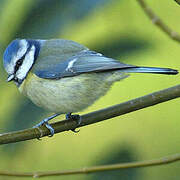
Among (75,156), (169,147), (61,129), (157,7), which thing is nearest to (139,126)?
(169,147)

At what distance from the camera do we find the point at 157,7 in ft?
9.33

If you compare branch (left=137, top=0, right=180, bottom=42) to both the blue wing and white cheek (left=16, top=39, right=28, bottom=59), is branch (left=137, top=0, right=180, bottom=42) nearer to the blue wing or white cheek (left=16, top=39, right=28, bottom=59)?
the blue wing

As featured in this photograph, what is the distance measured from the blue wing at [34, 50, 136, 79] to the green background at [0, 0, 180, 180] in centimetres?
8

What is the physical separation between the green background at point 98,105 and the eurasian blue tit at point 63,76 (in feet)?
0.19

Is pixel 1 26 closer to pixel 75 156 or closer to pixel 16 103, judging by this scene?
pixel 16 103

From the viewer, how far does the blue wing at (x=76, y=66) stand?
5.65 ft

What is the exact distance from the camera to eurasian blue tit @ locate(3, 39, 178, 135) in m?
1.73

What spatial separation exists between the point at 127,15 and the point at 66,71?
15.1 inches

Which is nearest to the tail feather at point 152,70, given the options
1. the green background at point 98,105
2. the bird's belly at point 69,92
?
the green background at point 98,105

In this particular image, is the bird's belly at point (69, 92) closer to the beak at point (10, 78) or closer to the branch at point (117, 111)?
the beak at point (10, 78)

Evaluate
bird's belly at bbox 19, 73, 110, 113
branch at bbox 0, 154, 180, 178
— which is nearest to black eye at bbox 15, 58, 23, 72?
bird's belly at bbox 19, 73, 110, 113

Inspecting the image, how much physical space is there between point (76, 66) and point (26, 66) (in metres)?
0.24

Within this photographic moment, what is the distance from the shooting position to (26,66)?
187cm

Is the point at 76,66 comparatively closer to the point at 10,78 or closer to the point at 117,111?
the point at 10,78
